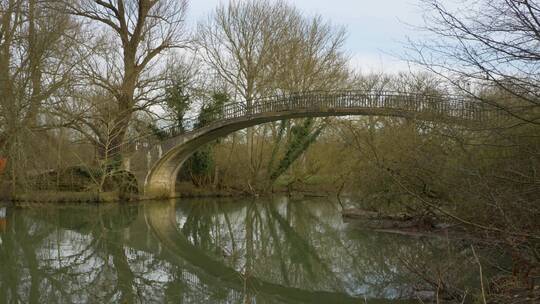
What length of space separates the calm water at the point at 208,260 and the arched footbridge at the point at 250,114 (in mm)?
3498

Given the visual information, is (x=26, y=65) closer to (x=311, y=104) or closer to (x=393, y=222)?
(x=311, y=104)

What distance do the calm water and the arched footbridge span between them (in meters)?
3.50

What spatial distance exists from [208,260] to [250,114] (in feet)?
34.7

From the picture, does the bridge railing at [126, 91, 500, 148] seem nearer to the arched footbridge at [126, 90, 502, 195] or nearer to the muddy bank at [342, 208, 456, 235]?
the arched footbridge at [126, 90, 502, 195]

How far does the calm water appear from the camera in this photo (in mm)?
6824

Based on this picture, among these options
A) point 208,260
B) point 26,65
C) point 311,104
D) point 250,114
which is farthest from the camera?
point 250,114

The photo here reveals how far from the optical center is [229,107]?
71.8 feet

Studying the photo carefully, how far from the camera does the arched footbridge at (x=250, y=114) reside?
16.5 meters

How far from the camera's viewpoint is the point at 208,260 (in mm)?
9648

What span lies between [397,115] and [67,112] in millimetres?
9179

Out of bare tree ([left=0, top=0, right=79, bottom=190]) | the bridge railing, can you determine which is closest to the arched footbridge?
the bridge railing

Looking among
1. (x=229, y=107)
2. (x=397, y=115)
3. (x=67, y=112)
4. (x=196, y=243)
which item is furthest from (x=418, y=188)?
(x=229, y=107)

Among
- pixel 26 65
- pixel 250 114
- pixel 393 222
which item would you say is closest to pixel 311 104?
pixel 250 114

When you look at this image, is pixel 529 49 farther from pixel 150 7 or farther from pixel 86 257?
pixel 150 7
